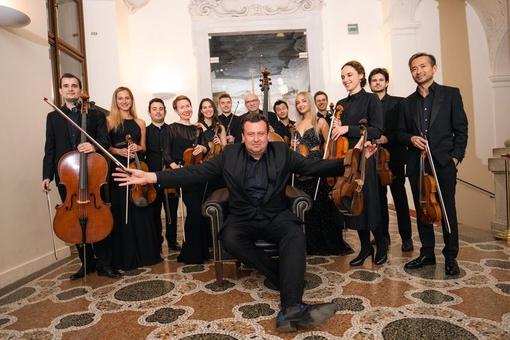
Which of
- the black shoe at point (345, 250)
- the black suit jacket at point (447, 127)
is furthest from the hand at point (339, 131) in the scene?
the black shoe at point (345, 250)

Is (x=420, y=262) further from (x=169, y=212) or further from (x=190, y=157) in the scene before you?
(x=169, y=212)

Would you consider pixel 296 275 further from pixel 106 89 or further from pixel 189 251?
pixel 106 89

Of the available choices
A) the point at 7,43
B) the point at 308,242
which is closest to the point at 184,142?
the point at 308,242

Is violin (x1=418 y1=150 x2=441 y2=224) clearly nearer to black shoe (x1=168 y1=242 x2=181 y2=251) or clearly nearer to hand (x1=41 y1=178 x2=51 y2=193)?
black shoe (x1=168 y1=242 x2=181 y2=251)

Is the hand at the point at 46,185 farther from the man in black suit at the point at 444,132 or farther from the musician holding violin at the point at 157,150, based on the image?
the man in black suit at the point at 444,132

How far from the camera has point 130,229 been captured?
10.9ft

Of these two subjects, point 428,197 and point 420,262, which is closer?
point 428,197

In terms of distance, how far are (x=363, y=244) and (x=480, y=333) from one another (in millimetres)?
1261

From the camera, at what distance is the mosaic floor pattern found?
75.1 inches

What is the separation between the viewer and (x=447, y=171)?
102 inches

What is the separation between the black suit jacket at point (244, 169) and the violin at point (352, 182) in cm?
7

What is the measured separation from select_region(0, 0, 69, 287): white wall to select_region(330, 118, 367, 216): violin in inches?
105

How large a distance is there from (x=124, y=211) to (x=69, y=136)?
0.77 metres

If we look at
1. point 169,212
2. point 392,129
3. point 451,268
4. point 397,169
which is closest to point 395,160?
point 397,169
